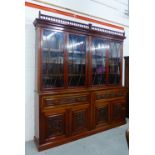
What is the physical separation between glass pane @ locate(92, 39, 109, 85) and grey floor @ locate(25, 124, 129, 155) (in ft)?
3.95

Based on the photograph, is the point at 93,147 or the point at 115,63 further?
the point at 115,63

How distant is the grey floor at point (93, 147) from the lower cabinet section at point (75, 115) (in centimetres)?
11

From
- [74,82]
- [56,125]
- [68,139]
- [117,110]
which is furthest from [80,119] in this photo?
[117,110]

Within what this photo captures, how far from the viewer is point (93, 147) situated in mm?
2734

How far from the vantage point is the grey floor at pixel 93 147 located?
2562 millimetres

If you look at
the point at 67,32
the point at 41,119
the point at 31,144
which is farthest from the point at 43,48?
the point at 31,144

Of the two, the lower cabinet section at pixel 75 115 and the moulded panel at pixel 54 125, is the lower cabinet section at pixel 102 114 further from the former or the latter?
the moulded panel at pixel 54 125

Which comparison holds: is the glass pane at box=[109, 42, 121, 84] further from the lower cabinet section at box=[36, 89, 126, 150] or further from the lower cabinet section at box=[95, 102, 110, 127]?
the lower cabinet section at box=[95, 102, 110, 127]

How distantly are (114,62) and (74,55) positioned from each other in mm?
1253

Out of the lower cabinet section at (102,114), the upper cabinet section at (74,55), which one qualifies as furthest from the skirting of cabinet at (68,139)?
the upper cabinet section at (74,55)

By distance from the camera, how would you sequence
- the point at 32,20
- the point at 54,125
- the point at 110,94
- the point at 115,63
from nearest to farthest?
the point at 54,125
the point at 32,20
the point at 110,94
the point at 115,63

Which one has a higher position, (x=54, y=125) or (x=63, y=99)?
(x=63, y=99)

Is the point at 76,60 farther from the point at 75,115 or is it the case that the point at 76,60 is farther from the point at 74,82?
the point at 75,115
